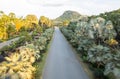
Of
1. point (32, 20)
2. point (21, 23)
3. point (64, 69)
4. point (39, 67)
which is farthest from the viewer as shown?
point (32, 20)

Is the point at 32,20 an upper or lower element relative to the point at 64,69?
upper

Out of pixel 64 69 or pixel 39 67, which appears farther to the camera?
pixel 39 67

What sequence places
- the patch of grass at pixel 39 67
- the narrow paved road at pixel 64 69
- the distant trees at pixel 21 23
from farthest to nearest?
the distant trees at pixel 21 23 → the narrow paved road at pixel 64 69 → the patch of grass at pixel 39 67

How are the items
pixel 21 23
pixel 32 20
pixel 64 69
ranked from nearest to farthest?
pixel 64 69, pixel 21 23, pixel 32 20

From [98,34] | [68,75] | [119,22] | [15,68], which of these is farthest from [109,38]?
[15,68]

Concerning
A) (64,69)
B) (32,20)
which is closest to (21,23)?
(32,20)

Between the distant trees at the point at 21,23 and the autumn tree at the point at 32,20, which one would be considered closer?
the distant trees at the point at 21,23

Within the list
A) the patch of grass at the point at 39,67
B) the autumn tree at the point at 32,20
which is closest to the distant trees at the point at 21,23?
the autumn tree at the point at 32,20

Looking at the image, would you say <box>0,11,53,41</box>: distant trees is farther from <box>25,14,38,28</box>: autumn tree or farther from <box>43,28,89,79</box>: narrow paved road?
<box>43,28,89,79</box>: narrow paved road

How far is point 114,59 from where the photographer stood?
675 inches

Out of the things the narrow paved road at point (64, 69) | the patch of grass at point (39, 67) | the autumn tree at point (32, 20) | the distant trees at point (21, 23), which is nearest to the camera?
the patch of grass at point (39, 67)

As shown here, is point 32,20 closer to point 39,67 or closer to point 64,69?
point 39,67

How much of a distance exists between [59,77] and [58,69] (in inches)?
136

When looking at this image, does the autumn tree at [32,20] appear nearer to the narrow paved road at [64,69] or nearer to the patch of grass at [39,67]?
the narrow paved road at [64,69]
